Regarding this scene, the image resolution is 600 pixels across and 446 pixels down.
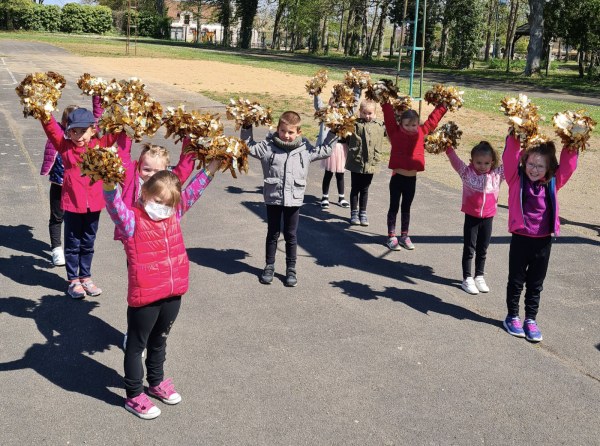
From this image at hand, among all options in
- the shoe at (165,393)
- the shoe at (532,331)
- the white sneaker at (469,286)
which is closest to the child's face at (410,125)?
the white sneaker at (469,286)

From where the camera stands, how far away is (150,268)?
3691mm

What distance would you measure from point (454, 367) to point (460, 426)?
0.76 meters

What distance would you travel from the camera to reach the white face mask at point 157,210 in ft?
12.0

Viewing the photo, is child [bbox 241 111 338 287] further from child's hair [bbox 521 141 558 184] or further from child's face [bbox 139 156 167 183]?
child's hair [bbox 521 141 558 184]

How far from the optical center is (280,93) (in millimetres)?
23391

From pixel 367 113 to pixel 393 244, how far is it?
1.82 m

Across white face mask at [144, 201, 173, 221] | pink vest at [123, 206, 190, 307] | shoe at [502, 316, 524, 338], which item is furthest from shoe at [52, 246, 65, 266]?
shoe at [502, 316, 524, 338]

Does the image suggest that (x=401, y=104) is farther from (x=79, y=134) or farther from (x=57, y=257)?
(x=57, y=257)

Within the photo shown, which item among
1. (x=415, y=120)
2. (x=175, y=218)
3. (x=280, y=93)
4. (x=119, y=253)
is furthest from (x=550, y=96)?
(x=175, y=218)

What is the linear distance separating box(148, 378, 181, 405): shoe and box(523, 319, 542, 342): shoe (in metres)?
3.03

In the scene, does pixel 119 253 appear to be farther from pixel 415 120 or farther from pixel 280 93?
pixel 280 93

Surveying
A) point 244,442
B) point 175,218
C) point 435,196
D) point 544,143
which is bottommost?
point 244,442

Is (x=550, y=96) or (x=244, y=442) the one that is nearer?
(x=244, y=442)

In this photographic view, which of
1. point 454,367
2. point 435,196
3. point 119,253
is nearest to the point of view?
point 454,367
